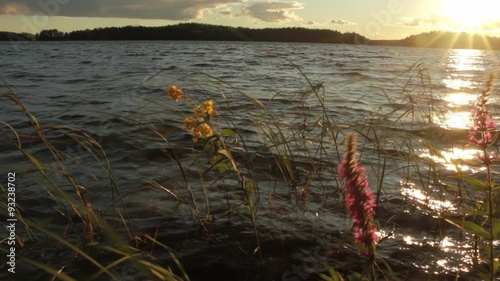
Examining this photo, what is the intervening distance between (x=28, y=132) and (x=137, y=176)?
131 inches

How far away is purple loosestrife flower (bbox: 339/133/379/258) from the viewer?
1591 millimetres

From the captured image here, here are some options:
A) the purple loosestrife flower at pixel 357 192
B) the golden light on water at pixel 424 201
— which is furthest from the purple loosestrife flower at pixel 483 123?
the golden light on water at pixel 424 201

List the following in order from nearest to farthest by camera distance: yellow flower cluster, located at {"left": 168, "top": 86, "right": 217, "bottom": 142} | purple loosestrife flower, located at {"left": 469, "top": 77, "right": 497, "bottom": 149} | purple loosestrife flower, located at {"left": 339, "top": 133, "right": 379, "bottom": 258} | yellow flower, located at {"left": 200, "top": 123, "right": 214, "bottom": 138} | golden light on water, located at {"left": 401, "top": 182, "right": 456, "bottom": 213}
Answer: purple loosestrife flower, located at {"left": 339, "top": 133, "right": 379, "bottom": 258}, purple loosestrife flower, located at {"left": 469, "top": 77, "right": 497, "bottom": 149}, yellow flower cluster, located at {"left": 168, "top": 86, "right": 217, "bottom": 142}, yellow flower, located at {"left": 200, "top": 123, "right": 214, "bottom": 138}, golden light on water, located at {"left": 401, "top": 182, "right": 456, "bottom": 213}

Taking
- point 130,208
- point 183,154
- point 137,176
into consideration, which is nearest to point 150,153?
point 183,154

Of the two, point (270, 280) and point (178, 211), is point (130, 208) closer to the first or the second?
point (178, 211)

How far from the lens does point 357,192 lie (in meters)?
1.59

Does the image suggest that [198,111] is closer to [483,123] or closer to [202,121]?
[202,121]

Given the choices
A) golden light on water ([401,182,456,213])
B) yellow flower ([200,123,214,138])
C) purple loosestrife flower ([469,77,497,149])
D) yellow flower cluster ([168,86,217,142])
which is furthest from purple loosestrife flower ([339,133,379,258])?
golden light on water ([401,182,456,213])

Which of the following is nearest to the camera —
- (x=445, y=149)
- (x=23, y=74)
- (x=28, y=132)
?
(x=445, y=149)

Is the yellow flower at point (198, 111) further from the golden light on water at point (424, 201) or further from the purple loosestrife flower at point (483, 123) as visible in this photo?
the golden light on water at point (424, 201)

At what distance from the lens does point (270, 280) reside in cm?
356

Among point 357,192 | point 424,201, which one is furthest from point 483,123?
point 424,201

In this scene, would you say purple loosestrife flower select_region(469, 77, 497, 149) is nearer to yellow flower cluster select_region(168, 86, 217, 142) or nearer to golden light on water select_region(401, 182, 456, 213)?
yellow flower cluster select_region(168, 86, 217, 142)

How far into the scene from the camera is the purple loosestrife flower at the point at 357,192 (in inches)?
62.6
